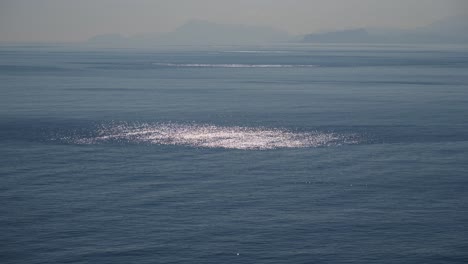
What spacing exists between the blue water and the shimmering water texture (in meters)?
0.28

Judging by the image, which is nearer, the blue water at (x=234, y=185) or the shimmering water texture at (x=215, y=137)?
the blue water at (x=234, y=185)

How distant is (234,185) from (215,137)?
29549 mm

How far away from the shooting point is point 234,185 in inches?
2773

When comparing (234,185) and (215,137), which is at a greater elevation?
(215,137)

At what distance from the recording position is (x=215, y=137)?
99438 millimetres

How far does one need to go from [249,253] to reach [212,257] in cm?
296

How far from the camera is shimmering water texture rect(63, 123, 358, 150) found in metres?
93.1

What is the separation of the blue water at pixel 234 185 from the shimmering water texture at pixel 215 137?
11.2 inches

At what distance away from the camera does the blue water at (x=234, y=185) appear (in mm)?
51938

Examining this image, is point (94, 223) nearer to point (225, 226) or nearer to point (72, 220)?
point (72, 220)

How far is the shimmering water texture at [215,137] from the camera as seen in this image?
9312cm

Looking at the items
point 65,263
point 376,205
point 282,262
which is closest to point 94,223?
point 65,263

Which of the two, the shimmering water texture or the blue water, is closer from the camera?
the blue water

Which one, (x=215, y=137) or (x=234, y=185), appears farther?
(x=215, y=137)
